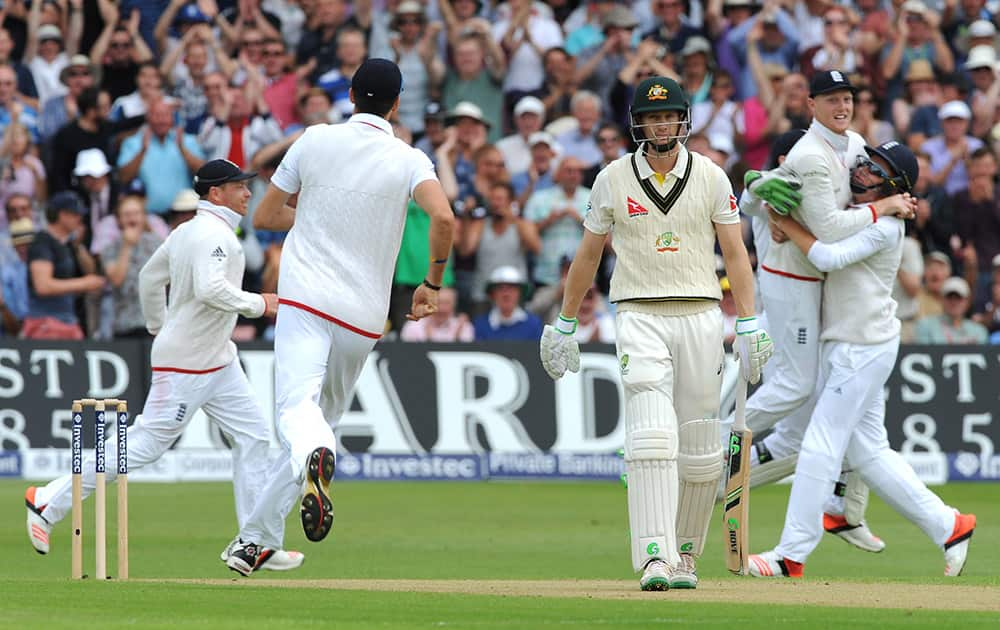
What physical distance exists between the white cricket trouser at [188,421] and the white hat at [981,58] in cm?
1233

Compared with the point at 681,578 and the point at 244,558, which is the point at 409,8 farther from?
the point at 681,578

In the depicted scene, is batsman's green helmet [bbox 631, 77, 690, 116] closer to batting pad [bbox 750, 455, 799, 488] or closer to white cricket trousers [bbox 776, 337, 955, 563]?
white cricket trousers [bbox 776, 337, 955, 563]

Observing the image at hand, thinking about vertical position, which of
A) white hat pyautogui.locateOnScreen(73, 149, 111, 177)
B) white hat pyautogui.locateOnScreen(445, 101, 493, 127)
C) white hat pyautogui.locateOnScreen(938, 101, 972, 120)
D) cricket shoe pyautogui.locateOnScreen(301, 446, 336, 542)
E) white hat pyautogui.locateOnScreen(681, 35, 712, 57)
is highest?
white hat pyautogui.locateOnScreen(681, 35, 712, 57)

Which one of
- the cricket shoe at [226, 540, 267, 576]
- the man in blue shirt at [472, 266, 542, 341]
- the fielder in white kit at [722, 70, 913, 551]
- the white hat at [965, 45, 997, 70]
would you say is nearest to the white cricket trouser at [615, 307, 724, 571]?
the fielder in white kit at [722, 70, 913, 551]

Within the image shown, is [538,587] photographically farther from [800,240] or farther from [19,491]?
[19,491]

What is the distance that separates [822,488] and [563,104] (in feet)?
37.4

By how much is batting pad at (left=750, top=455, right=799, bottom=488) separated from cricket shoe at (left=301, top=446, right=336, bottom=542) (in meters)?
3.85

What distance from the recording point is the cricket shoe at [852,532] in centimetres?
1203

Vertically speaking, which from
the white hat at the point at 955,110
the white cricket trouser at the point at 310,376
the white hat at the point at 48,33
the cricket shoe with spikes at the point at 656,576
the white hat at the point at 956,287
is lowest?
the cricket shoe with spikes at the point at 656,576

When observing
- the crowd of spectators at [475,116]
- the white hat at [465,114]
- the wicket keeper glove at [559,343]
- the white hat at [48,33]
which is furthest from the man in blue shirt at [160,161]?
the wicket keeper glove at [559,343]

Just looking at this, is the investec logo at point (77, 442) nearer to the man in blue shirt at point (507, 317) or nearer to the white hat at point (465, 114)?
the man in blue shirt at point (507, 317)

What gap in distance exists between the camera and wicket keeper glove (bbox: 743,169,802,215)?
1068 cm

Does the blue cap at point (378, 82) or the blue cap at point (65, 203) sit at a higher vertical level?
the blue cap at point (378, 82)

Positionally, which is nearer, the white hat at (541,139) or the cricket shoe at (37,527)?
the cricket shoe at (37,527)
